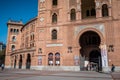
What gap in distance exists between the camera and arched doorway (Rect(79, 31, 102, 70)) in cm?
3428

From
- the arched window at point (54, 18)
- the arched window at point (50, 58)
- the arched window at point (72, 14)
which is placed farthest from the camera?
the arched window at point (54, 18)

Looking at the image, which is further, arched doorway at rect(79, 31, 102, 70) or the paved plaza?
arched doorway at rect(79, 31, 102, 70)

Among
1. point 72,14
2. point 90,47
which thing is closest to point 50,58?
point 90,47

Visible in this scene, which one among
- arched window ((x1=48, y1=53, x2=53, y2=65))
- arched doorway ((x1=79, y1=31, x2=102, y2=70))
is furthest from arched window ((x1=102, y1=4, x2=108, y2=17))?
arched window ((x1=48, y1=53, x2=53, y2=65))

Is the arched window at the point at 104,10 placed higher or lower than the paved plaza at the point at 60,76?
higher

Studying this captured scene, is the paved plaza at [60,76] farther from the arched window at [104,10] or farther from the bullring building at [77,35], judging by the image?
the arched window at [104,10]

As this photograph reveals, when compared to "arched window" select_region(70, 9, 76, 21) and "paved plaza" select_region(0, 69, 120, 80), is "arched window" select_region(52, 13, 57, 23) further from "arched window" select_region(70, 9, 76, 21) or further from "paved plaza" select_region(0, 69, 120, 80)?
"paved plaza" select_region(0, 69, 120, 80)

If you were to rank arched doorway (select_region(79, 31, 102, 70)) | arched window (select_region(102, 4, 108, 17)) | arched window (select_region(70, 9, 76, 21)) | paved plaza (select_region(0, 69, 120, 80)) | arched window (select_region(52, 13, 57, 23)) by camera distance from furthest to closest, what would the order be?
arched window (select_region(52, 13, 57, 23))
arched window (select_region(70, 9, 76, 21))
arched doorway (select_region(79, 31, 102, 70))
arched window (select_region(102, 4, 108, 17))
paved plaza (select_region(0, 69, 120, 80))

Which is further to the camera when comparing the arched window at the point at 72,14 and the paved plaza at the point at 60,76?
the arched window at the point at 72,14

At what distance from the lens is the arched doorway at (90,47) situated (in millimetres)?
34281

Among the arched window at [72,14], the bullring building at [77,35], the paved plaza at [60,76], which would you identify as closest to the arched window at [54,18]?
the bullring building at [77,35]

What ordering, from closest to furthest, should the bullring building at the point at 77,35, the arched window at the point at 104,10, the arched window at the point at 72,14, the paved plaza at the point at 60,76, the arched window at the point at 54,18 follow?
the paved plaza at the point at 60,76 < the bullring building at the point at 77,35 < the arched window at the point at 104,10 < the arched window at the point at 72,14 < the arched window at the point at 54,18

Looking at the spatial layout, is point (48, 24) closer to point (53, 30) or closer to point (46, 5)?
point (53, 30)

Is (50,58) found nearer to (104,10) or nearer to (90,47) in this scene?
(90,47)
